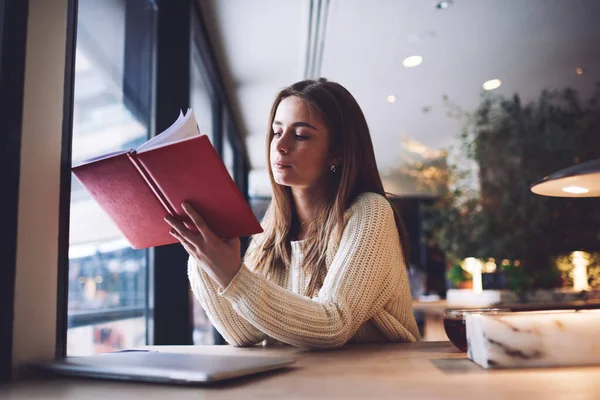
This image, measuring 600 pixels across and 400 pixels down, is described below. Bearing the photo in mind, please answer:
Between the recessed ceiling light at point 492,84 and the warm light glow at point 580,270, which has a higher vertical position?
the recessed ceiling light at point 492,84

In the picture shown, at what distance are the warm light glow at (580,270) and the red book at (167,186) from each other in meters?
3.55

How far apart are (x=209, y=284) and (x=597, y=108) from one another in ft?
13.5

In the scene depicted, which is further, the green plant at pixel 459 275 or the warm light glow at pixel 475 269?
the green plant at pixel 459 275

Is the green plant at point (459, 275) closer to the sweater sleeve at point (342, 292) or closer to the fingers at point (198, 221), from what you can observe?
the sweater sleeve at point (342, 292)

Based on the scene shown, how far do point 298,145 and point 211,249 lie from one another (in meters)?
0.49

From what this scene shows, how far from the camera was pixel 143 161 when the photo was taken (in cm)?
79

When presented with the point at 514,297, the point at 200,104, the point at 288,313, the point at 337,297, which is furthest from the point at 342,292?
the point at 514,297

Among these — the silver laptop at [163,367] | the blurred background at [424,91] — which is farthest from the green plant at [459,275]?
the silver laptop at [163,367]

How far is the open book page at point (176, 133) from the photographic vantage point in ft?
2.72

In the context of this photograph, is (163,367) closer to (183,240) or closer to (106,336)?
(183,240)

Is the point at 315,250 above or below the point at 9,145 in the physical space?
below

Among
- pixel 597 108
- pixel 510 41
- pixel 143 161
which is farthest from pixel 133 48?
pixel 597 108

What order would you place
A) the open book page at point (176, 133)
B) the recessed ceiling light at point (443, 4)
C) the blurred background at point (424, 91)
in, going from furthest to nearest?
the recessed ceiling light at point (443, 4) → the blurred background at point (424, 91) → the open book page at point (176, 133)

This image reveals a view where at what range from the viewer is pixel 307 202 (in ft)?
4.68
